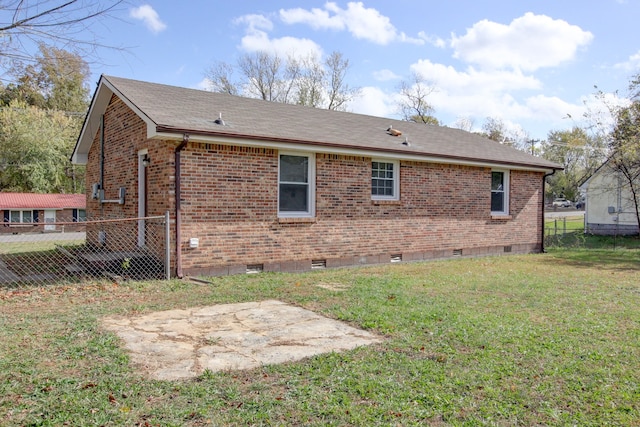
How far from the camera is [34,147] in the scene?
32.8m

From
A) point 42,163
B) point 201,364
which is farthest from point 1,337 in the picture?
point 42,163

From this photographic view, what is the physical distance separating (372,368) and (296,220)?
6.16 m

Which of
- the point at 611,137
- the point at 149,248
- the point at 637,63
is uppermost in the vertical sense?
the point at 637,63

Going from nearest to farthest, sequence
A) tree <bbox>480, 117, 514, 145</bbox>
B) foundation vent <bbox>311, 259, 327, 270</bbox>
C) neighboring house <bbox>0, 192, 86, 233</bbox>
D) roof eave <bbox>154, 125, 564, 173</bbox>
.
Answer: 1. roof eave <bbox>154, 125, 564, 173</bbox>
2. foundation vent <bbox>311, 259, 327, 270</bbox>
3. neighboring house <bbox>0, 192, 86, 233</bbox>
4. tree <bbox>480, 117, 514, 145</bbox>

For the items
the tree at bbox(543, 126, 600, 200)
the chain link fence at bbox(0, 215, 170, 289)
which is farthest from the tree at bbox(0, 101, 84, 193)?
the tree at bbox(543, 126, 600, 200)

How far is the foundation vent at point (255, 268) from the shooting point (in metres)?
9.40

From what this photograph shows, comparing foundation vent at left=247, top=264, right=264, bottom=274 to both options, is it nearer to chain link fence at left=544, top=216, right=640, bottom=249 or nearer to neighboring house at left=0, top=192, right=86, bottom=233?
chain link fence at left=544, top=216, right=640, bottom=249

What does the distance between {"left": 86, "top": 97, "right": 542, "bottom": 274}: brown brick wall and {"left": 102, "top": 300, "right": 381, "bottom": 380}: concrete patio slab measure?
287 cm

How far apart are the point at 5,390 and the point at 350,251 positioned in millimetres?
8067

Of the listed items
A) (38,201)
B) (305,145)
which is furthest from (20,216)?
(305,145)

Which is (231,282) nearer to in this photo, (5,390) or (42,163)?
(5,390)

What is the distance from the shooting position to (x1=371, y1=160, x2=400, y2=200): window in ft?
37.3

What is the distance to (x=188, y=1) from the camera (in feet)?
25.1

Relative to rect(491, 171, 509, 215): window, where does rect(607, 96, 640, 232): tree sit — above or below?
above
